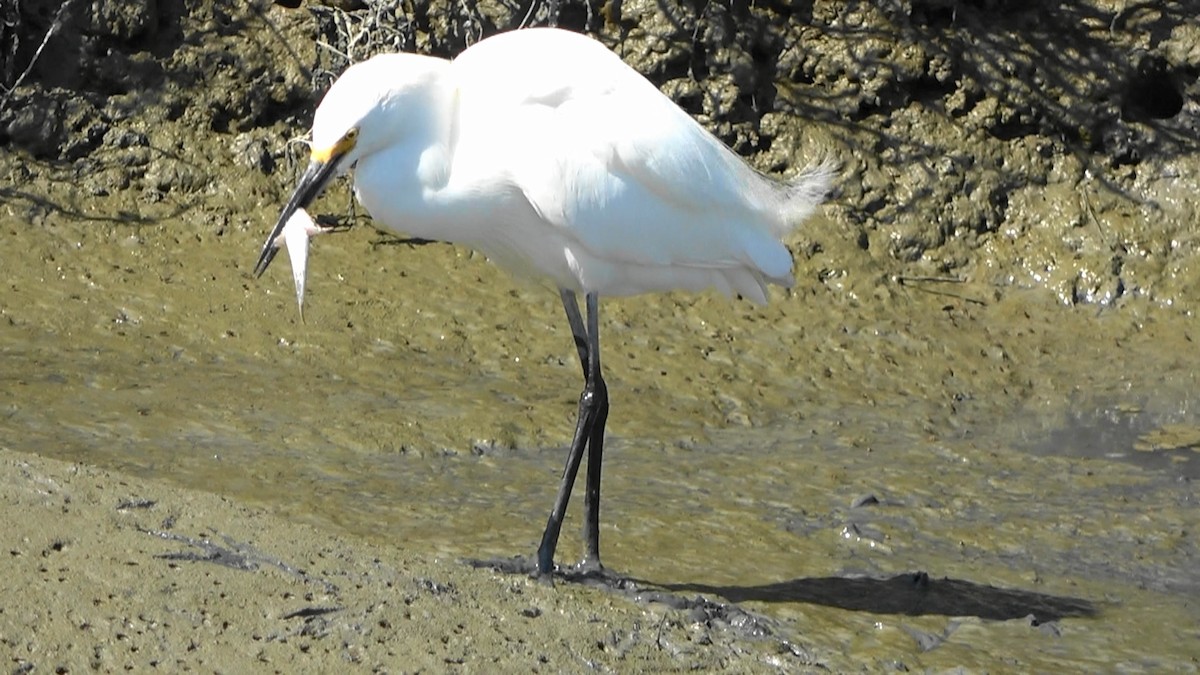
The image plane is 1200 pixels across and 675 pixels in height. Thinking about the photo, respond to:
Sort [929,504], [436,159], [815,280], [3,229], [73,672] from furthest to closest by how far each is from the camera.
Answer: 1. [815,280]
2. [3,229]
3. [929,504]
4. [436,159]
5. [73,672]

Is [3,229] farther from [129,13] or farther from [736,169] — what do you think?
[736,169]

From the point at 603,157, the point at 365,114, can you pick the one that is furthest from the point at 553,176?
the point at 365,114

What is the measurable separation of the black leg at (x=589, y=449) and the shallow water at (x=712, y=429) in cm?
16

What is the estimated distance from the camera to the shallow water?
4.98 m

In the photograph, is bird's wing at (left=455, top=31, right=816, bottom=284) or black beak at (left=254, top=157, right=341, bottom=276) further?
bird's wing at (left=455, top=31, right=816, bottom=284)

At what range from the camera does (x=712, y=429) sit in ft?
20.7

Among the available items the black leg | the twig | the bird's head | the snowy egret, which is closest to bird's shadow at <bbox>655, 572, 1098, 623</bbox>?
the black leg

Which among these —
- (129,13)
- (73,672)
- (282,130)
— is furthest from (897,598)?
(129,13)

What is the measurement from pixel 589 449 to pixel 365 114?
3.92 ft

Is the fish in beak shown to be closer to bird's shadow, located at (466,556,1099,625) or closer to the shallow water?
the shallow water

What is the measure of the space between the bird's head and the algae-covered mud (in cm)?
92

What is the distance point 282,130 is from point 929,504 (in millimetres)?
3521

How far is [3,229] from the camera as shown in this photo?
277 inches

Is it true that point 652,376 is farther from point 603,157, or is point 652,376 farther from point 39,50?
point 39,50
